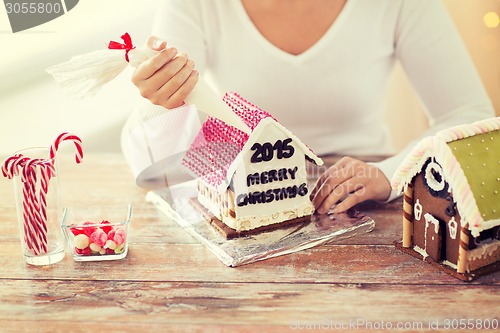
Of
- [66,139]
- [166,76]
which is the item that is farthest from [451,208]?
[66,139]

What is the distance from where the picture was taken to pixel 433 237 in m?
1.16

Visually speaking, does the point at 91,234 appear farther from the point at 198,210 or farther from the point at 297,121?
the point at 297,121

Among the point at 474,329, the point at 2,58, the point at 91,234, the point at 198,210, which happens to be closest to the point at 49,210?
the point at 91,234

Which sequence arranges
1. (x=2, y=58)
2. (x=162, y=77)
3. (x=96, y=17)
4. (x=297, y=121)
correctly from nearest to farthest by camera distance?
1. (x=162, y=77)
2. (x=297, y=121)
3. (x=2, y=58)
4. (x=96, y=17)

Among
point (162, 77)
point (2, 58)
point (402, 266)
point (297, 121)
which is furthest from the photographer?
point (2, 58)

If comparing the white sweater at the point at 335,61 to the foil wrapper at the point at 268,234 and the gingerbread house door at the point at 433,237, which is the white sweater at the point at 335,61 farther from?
the gingerbread house door at the point at 433,237

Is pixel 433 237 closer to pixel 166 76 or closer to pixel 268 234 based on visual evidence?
pixel 268 234

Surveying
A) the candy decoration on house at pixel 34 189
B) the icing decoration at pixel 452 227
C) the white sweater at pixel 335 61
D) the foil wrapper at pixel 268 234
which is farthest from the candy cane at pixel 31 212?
the icing decoration at pixel 452 227

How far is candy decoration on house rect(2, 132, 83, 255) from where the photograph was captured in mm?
1181

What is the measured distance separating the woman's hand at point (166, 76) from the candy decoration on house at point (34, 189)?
0.68 ft

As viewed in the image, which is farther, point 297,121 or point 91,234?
point 297,121

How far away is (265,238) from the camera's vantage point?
126cm

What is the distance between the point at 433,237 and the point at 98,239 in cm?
60

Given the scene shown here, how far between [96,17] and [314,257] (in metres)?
1.55
